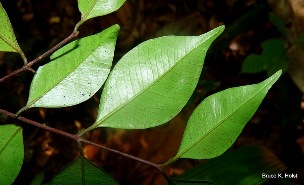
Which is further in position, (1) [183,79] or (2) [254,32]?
(2) [254,32]

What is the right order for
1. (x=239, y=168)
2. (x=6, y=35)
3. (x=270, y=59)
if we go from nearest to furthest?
(x=6, y=35), (x=239, y=168), (x=270, y=59)

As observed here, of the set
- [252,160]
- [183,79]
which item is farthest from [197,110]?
[252,160]

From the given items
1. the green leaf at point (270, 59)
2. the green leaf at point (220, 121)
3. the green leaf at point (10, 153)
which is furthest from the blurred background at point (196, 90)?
the green leaf at point (10, 153)

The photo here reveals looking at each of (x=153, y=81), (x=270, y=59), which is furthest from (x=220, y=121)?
(x=270, y=59)

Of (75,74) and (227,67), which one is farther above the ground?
(227,67)

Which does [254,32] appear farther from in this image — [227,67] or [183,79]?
[183,79]

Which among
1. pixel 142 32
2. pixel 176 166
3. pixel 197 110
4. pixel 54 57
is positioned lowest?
pixel 197 110

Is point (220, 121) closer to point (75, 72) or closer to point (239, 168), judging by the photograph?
point (75, 72)
